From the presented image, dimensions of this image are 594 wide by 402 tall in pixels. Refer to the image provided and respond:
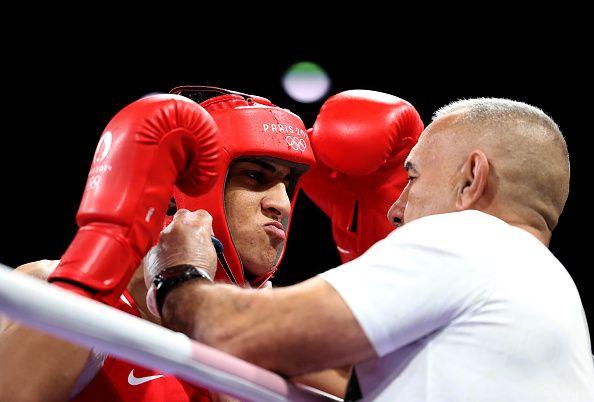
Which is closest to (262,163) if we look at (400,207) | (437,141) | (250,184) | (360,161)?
(250,184)

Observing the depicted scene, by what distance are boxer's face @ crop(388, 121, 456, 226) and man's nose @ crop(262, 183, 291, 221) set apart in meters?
0.56

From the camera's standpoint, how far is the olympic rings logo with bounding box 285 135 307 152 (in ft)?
6.57

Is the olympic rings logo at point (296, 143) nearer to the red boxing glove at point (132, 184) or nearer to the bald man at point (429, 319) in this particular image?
the red boxing glove at point (132, 184)

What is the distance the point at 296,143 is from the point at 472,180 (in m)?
0.75

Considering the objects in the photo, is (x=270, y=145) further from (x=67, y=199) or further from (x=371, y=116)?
(x=67, y=199)

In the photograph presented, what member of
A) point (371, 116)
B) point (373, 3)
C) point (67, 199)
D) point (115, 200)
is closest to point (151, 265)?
point (115, 200)

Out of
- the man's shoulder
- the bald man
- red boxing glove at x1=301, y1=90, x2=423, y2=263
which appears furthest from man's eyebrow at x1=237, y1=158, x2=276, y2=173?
the man's shoulder

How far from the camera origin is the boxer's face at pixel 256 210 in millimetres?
1979

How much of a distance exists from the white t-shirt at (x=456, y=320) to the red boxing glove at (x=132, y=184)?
1.18 feet

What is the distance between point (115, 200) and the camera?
4.01 feet

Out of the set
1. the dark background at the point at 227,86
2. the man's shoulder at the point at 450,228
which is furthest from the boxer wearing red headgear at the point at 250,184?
the dark background at the point at 227,86

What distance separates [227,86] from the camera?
15.4 ft

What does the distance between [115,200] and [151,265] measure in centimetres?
17

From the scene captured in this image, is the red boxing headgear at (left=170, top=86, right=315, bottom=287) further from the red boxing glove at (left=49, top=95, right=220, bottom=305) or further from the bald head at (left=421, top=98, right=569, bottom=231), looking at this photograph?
the bald head at (left=421, top=98, right=569, bottom=231)
